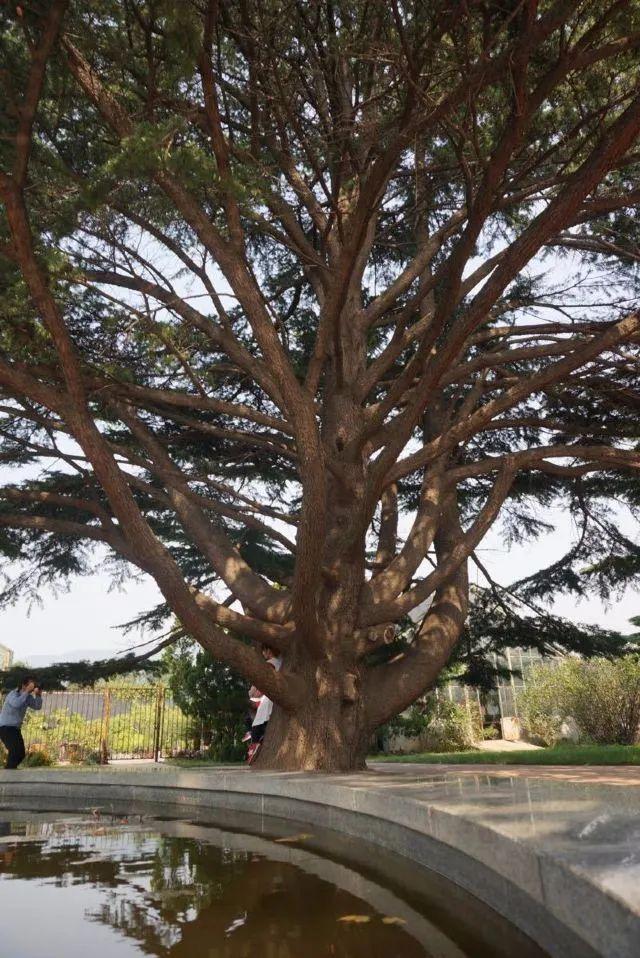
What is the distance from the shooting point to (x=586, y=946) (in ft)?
6.04

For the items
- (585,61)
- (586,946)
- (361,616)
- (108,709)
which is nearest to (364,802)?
(586,946)

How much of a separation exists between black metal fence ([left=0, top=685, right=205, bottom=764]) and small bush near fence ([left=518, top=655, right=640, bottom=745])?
729 cm

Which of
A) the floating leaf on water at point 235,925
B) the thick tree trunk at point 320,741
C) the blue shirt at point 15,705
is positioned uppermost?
the blue shirt at point 15,705

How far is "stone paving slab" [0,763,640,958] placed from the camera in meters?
1.84

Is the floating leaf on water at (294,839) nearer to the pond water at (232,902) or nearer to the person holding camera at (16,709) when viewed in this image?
the pond water at (232,902)

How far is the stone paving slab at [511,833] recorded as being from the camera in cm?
184

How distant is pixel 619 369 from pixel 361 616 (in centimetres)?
367

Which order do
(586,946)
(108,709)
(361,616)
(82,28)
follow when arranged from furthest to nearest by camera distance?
1. (108,709)
2. (361,616)
3. (82,28)
4. (586,946)

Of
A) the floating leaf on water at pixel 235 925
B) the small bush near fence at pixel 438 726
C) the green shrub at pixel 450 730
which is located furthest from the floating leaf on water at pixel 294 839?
the green shrub at pixel 450 730

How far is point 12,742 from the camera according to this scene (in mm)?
8773

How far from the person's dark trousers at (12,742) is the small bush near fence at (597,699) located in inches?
368

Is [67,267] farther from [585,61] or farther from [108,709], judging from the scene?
[108,709]

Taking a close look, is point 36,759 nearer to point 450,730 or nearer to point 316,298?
point 316,298

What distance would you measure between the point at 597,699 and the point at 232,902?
1283 cm
